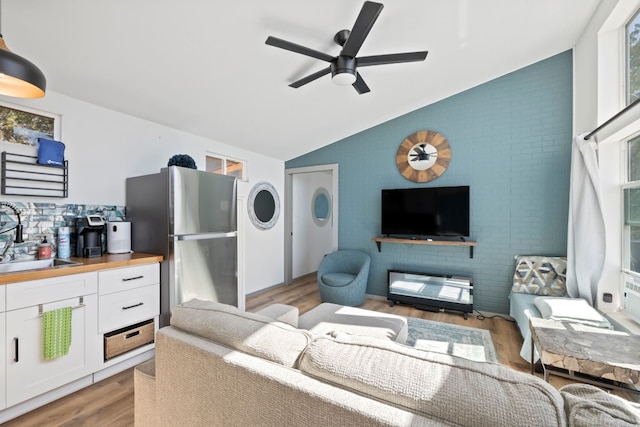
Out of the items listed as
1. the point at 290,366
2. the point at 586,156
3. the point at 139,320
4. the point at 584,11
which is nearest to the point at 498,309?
the point at 586,156

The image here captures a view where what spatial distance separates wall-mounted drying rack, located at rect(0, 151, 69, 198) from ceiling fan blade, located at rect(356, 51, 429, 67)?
2.64 m

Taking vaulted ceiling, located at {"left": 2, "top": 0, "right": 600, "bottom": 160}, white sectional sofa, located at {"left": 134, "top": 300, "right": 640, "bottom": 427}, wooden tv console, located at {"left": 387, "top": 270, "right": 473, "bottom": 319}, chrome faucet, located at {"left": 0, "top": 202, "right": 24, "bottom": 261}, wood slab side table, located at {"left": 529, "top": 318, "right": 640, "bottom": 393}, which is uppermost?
vaulted ceiling, located at {"left": 2, "top": 0, "right": 600, "bottom": 160}

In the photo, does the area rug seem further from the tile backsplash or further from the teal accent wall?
the tile backsplash

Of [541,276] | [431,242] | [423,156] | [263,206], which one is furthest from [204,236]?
[541,276]

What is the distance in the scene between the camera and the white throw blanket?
81.6 inches

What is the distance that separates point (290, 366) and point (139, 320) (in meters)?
2.06

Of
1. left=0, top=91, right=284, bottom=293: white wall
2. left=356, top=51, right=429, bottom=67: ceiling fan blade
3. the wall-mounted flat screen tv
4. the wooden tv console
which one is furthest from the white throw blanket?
left=0, top=91, right=284, bottom=293: white wall

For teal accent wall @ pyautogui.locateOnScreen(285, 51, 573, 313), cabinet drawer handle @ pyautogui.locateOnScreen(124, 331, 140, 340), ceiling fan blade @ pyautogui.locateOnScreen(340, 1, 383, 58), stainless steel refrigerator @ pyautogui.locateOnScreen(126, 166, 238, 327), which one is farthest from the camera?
teal accent wall @ pyautogui.locateOnScreen(285, 51, 573, 313)

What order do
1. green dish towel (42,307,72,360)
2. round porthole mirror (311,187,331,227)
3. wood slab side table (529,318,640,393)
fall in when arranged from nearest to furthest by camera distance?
wood slab side table (529,318,640,393)
green dish towel (42,307,72,360)
round porthole mirror (311,187,331,227)

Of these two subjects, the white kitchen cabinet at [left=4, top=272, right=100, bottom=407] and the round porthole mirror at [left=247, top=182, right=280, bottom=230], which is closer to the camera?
the white kitchen cabinet at [left=4, top=272, right=100, bottom=407]

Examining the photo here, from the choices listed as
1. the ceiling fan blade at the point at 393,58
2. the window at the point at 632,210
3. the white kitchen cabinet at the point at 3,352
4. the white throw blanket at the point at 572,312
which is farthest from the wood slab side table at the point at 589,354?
the white kitchen cabinet at the point at 3,352

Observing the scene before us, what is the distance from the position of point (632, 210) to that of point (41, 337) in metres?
4.61

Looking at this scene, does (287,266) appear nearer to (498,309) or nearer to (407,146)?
(407,146)

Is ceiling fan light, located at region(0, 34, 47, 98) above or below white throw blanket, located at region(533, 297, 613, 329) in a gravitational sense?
above
